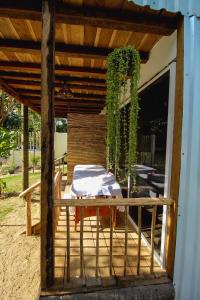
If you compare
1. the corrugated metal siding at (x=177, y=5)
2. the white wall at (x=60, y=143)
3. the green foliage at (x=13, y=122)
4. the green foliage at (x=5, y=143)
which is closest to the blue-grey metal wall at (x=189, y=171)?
the corrugated metal siding at (x=177, y=5)

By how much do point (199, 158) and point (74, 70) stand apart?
231 centimetres

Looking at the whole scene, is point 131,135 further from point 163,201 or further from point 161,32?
point 161,32

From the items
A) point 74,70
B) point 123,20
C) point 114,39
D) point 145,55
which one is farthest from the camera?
point 74,70

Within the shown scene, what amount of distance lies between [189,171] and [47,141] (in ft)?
4.09

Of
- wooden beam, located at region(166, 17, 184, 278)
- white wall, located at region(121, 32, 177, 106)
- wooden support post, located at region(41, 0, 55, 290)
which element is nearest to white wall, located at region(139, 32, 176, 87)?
white wall, located at region(121, 32, 177, 106)

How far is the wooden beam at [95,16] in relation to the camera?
1.98 metres

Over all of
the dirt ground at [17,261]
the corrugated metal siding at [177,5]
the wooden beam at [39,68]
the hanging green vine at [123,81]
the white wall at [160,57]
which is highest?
the corrugated metal siding at [177,5]

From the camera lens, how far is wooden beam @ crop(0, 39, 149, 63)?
272 cm

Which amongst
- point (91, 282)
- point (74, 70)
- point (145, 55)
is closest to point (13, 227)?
point (91, 282)

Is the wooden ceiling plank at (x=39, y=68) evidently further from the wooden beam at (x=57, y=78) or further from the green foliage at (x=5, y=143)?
the green foliage at (x=5, y=143)

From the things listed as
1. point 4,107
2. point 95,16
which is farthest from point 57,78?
point 4,107

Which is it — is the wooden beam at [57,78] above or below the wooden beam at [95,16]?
below

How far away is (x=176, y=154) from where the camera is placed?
2.15m

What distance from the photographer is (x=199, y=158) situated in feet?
6.92
